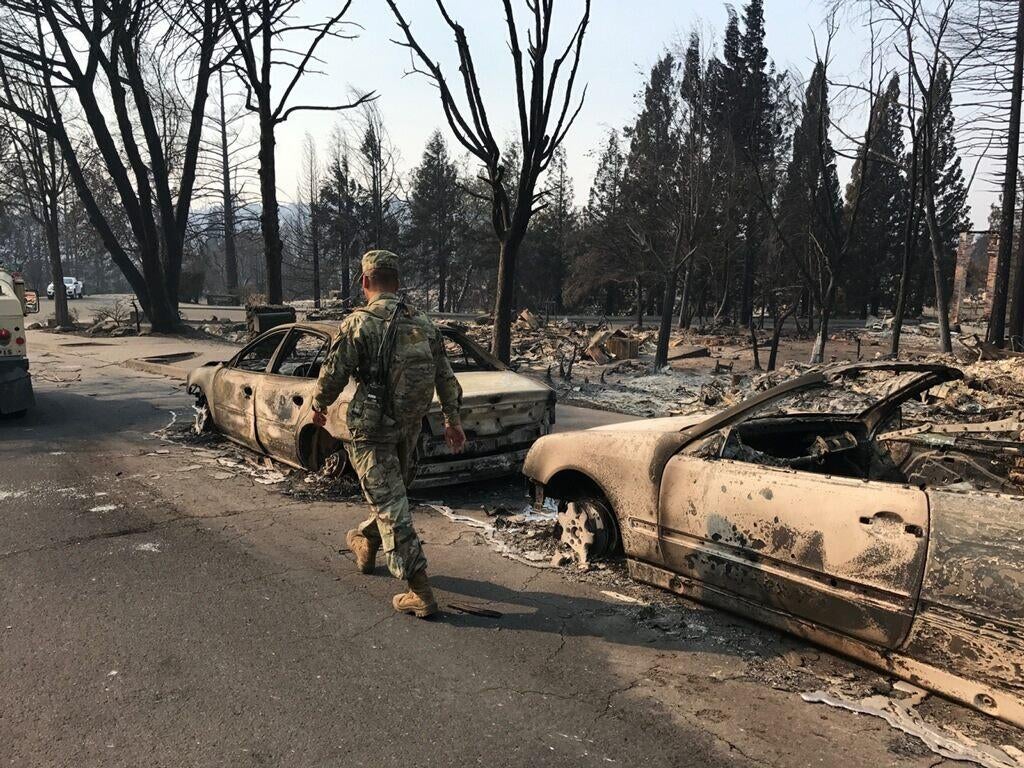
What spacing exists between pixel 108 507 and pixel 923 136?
15.0 meters

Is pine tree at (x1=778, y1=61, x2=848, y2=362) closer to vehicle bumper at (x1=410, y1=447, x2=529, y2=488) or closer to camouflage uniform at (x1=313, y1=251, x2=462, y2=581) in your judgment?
vehicle bumper at (x1=410, y1=447, x2=529, y2=488)

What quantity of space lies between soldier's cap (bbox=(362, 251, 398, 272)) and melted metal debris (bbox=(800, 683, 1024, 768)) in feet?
9.80

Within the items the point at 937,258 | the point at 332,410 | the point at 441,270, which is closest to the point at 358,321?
the point at 332,410

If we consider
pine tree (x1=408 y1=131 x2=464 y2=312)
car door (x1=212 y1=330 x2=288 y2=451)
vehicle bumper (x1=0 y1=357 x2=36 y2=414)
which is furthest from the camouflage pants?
pine tree (x1=408 y1=131 x2=464 y2=312)

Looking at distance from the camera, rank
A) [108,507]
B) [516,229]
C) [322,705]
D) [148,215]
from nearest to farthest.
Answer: [322,705] → [108,507] → [516,229] → [148,215]

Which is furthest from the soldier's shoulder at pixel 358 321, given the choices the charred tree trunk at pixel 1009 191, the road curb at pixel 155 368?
the charred tree trunk at pixel 1009 191

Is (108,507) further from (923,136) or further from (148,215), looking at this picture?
(148,215)

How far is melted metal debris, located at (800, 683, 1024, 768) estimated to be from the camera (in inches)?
100.0

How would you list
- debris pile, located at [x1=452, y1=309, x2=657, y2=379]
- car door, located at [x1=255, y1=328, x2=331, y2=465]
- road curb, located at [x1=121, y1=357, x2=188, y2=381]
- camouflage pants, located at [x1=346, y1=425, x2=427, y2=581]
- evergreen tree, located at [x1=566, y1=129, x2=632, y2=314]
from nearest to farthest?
camouflage pants, located at [x1=346, y1=425, x2=427, y2=581], car door, located at [x1=255, y1=328, x2=331, y2=465], road curb, located at [x1=121, y1=357, x2=188, y2=381], debris pile, located at [x1=452, y1=309, x2=657, y2=379], evergreen tree, located at [x1=566, y1=129, x2=632, y2=314]

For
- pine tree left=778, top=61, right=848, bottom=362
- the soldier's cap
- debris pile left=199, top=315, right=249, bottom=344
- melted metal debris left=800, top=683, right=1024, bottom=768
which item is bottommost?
melted metal debris left=800, top=683, right=1024, bottom=768

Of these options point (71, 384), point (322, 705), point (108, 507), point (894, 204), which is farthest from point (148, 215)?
point (894, 204)

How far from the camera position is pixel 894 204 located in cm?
4709

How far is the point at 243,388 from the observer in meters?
6.75

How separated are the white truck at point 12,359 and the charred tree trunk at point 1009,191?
20446 mm
